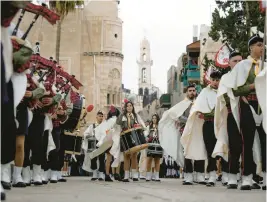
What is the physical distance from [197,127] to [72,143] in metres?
4.47

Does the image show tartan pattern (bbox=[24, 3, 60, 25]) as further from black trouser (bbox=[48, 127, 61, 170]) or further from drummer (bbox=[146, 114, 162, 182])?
drummer (bbox=[146, 114, 162, 182])

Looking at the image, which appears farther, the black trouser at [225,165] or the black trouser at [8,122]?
the black trouser at [225,165]

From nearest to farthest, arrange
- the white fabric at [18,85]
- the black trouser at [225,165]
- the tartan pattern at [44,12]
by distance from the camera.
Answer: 1. the white fabric at [18,85]
2. the tartan pattern at [44,12]
3. the black trouser at [225,165]

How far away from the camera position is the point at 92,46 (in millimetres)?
81375

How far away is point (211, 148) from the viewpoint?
13.9 metres

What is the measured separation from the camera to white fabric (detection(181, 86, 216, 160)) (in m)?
14.0

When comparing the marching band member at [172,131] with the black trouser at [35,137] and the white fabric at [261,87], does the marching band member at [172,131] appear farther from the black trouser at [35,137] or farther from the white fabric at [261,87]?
the white fabric at [261,87]

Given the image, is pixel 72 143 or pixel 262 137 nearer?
pixel 262 137

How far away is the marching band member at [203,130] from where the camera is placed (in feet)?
45.5

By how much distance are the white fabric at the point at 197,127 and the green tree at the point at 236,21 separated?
9.47 m

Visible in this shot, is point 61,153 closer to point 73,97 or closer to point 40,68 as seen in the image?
point 73,97

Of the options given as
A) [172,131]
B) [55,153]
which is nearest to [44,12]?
[55,153]

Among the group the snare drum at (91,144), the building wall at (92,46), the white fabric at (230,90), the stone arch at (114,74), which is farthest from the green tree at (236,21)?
the stone arch at (114,74)

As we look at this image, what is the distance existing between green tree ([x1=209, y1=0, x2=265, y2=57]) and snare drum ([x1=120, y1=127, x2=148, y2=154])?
8.03 metres
